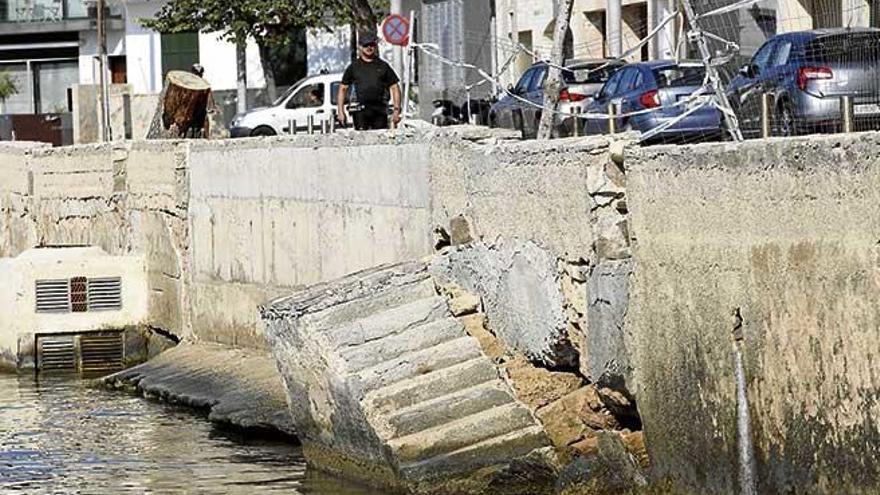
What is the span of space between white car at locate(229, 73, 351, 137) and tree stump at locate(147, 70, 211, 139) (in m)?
20.1

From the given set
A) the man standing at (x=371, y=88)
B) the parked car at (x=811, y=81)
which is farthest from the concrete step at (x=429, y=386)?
the man standing at (x=371, y=88)

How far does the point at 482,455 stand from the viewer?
38.9 feet

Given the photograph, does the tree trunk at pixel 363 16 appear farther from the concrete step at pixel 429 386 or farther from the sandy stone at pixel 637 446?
the sandy stone at pixel 637 446

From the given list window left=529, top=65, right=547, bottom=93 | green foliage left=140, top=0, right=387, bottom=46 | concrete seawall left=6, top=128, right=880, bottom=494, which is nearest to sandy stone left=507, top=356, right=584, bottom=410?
concrete seawall left=6, top=128, right=880, bottom=494

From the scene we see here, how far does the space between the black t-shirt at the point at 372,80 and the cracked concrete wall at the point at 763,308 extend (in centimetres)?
871

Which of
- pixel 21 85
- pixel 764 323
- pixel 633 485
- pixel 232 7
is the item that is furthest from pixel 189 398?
pixel 21 85

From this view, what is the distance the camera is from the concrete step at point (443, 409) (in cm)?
1209

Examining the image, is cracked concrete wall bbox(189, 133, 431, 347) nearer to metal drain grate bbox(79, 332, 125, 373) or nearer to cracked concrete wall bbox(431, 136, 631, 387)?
cracked concrete wall bbox(431, 136, 631, 387)

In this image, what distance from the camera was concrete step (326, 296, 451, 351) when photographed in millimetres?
12734

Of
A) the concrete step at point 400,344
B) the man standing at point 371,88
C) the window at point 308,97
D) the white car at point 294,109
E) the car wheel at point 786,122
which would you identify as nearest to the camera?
the concrete step at point 400,344

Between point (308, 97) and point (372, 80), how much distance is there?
85.5ft

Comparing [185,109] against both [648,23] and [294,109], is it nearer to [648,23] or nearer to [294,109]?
[648,23]

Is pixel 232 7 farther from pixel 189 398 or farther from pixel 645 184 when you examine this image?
pixel 645 184

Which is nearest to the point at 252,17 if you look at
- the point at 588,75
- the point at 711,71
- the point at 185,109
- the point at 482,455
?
the point at 588,75
